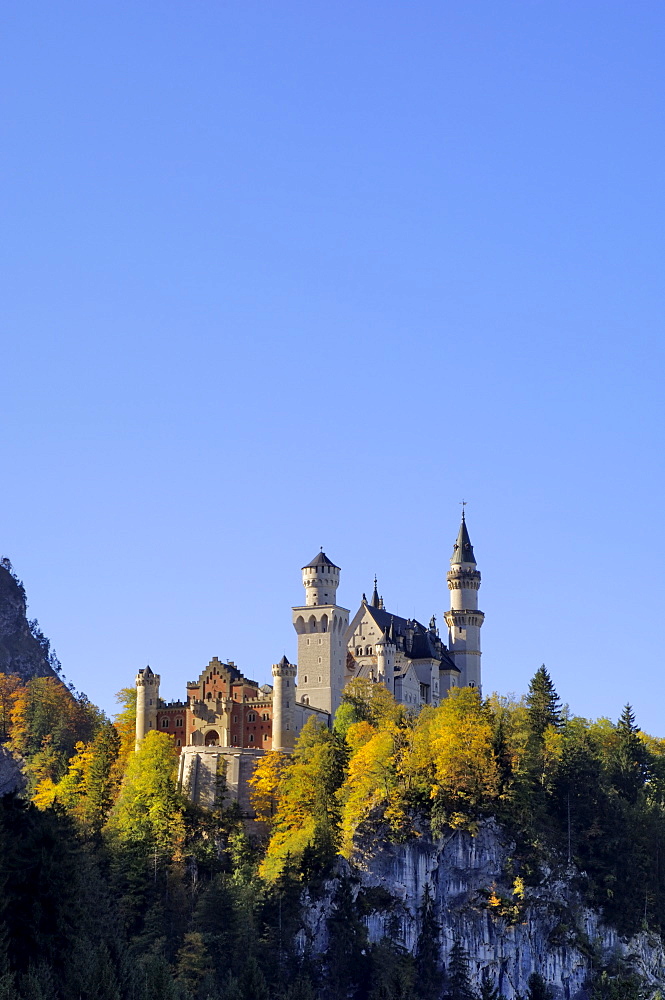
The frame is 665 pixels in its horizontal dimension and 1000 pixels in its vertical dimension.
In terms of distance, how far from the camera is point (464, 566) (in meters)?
158

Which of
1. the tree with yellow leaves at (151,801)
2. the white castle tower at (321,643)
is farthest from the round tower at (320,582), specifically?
the tree with yellow leaves at (151,801)

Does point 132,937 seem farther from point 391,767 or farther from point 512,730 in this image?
point 512,730

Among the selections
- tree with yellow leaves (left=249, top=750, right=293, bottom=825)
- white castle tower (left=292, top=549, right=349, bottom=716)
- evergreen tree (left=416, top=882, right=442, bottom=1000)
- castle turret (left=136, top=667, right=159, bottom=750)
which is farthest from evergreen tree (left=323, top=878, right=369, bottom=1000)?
castle turret (left=136, top=667, right=159, bottom=750)

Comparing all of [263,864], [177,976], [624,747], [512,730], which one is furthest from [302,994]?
[624,747]

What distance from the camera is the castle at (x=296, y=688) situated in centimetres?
12225

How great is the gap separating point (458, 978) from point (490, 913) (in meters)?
5.06

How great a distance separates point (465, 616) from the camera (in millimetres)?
154875

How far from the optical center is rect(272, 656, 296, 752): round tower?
124062 millimetres

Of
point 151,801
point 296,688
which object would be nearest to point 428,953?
point 151,801

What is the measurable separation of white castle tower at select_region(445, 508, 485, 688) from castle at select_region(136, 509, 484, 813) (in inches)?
135

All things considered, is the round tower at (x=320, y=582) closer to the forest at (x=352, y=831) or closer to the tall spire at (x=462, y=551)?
the forest at (x=352, y=831)

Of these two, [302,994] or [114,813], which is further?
[114,813]

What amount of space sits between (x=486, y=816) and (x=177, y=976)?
24.4 meters

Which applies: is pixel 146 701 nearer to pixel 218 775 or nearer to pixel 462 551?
pixel 218 775
